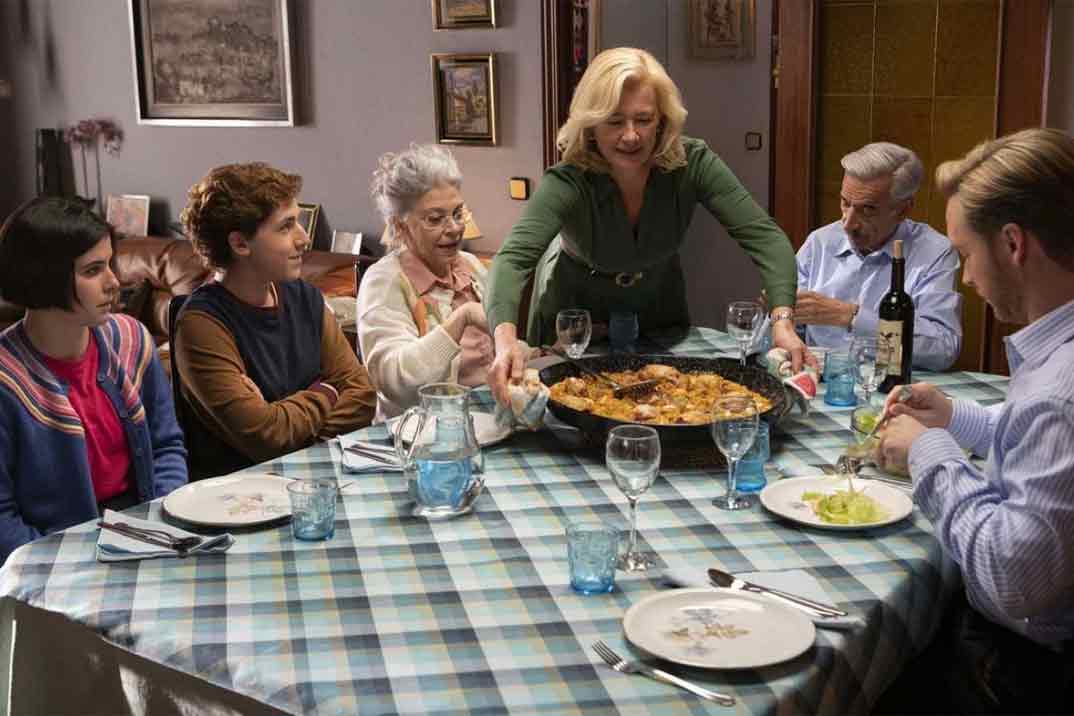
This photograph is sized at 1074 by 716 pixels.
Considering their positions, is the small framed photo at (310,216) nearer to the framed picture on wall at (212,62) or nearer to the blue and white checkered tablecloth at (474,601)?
the framed picture on wall at (212,62)

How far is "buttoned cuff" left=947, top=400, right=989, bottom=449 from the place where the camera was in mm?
2053

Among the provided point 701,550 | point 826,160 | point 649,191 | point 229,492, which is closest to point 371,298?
point 649,191

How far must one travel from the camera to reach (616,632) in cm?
151

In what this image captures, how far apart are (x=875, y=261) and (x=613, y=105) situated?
929 mm

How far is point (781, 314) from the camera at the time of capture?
273cm

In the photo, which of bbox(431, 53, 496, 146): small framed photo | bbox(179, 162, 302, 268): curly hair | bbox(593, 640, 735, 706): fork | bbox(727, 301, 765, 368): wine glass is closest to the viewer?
bbox(593, 640, 735, 706): fork

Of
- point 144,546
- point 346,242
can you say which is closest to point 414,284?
point 144,546

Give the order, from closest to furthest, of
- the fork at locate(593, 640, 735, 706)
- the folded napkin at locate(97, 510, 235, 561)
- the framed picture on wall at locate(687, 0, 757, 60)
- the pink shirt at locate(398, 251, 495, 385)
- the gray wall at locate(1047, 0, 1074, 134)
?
1. the fork at locate(593, 640, 735, 706)
2. the folded napkin at locate(97, 510, 235, 561)
3. the pink shirt at locate(398, 251, 495, 385)
4. the gray wall at locate(1047, 0, 1074, 134)
5. the framed picture on wall at locate(687, 0, 757, 60)

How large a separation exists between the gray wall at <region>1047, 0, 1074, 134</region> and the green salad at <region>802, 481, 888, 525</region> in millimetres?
2662

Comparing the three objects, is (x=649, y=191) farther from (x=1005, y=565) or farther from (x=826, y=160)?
(x=826, y=160)

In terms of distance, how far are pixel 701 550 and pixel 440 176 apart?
4.62ft

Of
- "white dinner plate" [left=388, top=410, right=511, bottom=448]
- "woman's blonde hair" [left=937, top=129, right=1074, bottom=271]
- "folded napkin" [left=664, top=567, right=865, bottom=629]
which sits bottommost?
"folded napkin" [left=664, top=567, right=865, bottom=629]

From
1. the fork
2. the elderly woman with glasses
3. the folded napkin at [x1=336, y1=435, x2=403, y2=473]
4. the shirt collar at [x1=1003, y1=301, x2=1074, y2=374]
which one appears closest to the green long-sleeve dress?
the elderly woman with glasses

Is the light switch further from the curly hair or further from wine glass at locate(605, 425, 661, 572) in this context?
wine glass at locate(605, 425, 661, 572)
